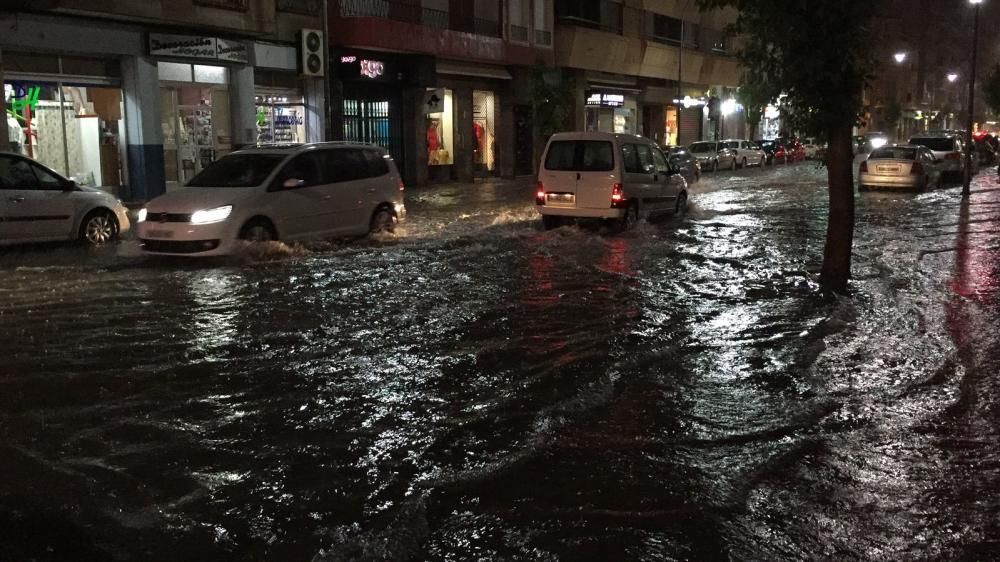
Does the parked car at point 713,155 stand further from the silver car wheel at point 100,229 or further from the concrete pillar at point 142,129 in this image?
the silver car wheel at point 100,229

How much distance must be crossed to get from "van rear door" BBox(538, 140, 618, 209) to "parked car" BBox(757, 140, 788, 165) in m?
33.8

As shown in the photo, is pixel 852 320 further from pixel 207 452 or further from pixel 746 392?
pixel 207 452

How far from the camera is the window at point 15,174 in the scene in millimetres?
14133

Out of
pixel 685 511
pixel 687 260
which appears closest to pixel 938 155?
pixel 687 260

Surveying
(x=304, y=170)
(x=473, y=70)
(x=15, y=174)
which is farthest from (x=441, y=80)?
(x=15, y=174)

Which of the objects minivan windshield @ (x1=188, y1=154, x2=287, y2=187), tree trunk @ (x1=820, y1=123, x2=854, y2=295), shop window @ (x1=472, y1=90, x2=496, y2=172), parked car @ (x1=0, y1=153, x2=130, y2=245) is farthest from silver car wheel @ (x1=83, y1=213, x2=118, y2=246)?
shop window @ (x1=472, y1=90, x2=496, y2=172)

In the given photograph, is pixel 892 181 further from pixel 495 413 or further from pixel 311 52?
pixel 495 413

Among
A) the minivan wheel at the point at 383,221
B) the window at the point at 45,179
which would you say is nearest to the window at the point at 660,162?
the minivan wheel at the point at 383,221

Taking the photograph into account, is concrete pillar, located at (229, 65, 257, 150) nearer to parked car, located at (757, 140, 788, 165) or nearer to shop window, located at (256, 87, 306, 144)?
shop window, located at (256, 87, 306, 144)

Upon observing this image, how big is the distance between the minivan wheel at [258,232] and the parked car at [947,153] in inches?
885

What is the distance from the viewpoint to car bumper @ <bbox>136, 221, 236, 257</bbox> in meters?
13.0

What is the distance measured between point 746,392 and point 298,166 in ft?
30.2

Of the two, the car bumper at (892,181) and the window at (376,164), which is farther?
the car bumper at (892,181)

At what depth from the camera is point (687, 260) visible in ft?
45.8
